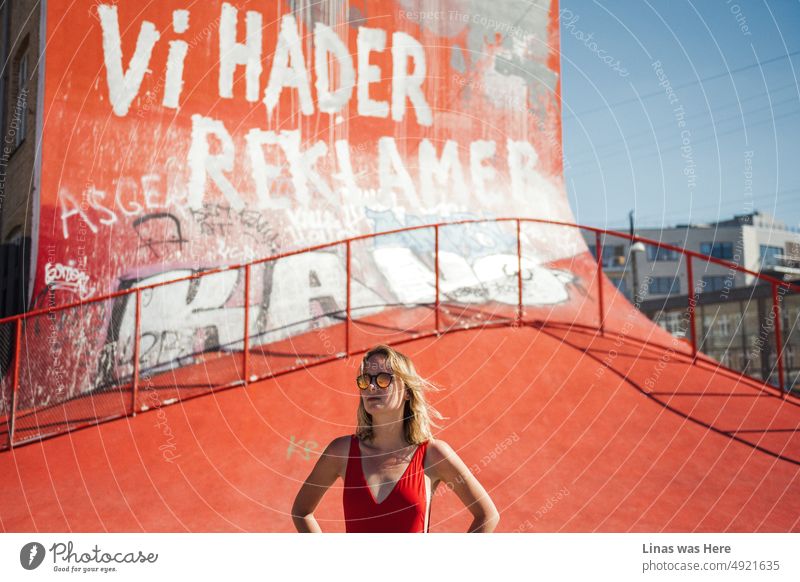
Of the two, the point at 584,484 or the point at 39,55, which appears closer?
the point at 584,484

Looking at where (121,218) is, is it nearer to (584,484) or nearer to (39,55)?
(39,55)

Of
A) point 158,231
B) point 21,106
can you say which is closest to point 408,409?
point 158,231

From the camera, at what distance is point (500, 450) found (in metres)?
6.88

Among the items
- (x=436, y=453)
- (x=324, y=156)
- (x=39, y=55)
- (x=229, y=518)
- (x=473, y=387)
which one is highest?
(x=39, y=55)

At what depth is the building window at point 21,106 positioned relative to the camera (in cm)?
1012

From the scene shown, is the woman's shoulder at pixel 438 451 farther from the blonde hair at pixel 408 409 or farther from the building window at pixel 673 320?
the building window at pixel 673 320

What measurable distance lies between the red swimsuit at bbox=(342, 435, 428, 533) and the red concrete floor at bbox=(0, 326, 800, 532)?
115 inches

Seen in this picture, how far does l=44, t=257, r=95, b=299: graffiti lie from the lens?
902cm

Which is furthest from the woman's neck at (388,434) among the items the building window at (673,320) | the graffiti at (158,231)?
the building window at (673,320)

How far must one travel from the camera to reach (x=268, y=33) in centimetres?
1071

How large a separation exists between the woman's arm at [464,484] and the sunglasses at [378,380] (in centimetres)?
36

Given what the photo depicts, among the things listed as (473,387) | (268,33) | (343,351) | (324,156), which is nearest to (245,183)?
(324,156)

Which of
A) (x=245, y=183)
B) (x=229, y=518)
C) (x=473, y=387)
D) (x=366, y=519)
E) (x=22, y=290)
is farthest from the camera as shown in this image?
(x=245, y=183)
